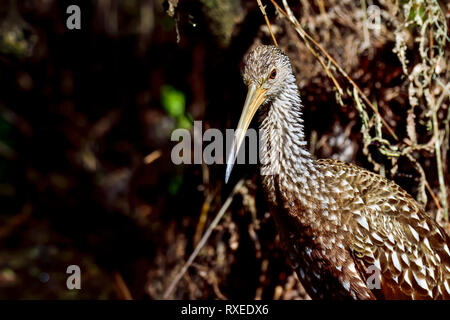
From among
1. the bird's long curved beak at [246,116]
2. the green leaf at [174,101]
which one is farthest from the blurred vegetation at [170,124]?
the bird's long curved beak at [246,116]

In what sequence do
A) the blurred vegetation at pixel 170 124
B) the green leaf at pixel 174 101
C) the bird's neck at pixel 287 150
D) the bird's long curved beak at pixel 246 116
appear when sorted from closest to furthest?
the bird's long curved beak at pixel 246 116 < the bird's neck at pixel 287 150 < the blurred vegetation at pixel 170 124 < the green leaf at pixel 174 101

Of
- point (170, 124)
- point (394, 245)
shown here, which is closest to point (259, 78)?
point (394, 245)

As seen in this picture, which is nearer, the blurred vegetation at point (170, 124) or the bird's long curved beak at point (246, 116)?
the bird's long curved beak at point (246, 116)

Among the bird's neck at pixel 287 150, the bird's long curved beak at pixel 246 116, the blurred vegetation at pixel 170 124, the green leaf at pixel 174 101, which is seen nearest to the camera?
the bird's long curved beak at pixel 246 116

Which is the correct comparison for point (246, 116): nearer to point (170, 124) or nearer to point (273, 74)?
point (273, 74)
